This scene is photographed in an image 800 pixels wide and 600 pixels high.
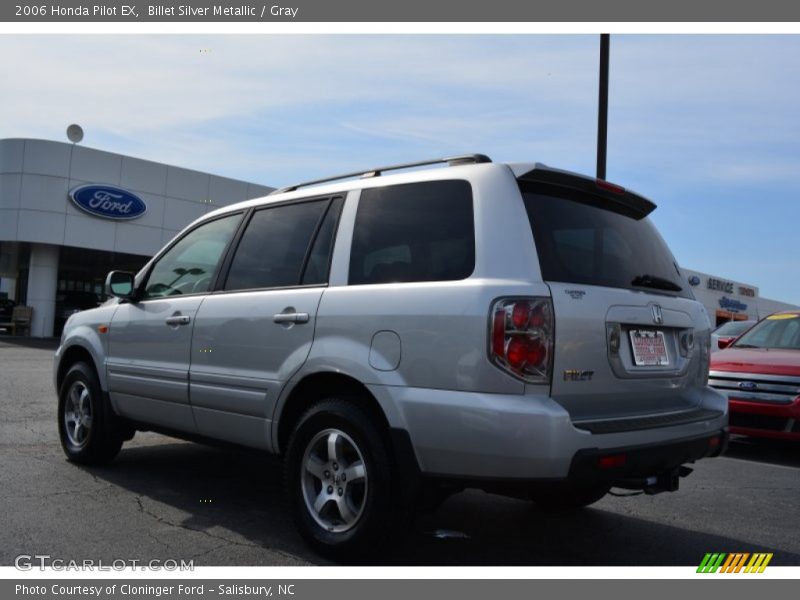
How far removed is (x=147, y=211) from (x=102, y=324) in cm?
2212

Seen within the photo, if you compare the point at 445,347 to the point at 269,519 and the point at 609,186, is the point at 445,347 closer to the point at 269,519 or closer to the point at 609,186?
the point at 609,186

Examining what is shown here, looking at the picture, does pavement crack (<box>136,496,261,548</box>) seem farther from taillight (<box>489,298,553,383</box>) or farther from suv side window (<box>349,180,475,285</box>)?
taillight (<box>489,298,553,383</box>)

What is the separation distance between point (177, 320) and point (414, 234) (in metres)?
1.97

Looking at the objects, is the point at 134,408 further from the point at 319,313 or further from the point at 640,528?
the point at 640,528

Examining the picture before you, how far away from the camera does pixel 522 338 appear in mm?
3230

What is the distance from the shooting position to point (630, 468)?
334 cm

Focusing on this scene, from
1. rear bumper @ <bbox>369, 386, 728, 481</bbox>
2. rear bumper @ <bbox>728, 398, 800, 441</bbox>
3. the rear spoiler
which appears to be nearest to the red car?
rear bumper @ <bbox>728, 398, 800, 441</bbox>

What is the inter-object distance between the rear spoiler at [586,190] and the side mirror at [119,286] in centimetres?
324

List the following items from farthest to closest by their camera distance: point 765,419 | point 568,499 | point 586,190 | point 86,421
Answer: point 765,419, point 86,421, point 568,499, point 586,190

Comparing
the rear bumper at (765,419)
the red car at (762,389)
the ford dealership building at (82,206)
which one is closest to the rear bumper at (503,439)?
the red car at (762,389)

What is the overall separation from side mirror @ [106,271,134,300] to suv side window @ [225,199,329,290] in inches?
45.6

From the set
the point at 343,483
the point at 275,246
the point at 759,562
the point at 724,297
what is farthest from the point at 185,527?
the point at 724,297

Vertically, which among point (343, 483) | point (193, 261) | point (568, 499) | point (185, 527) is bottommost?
point (185, 527)

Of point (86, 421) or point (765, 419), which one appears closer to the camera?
point (86, 421)
